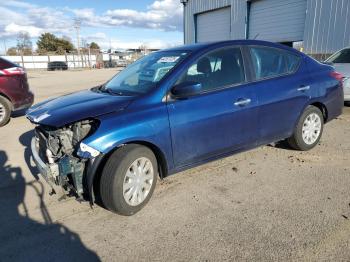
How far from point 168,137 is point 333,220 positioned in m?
1.81

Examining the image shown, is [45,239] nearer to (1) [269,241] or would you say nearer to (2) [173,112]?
(2) [173,112]

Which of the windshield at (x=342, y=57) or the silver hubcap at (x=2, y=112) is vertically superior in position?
the windshield at (x=342, y=57)

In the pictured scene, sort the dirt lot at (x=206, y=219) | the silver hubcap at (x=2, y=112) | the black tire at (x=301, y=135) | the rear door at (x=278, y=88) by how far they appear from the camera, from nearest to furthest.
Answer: the dirt lot at (x=206, y=219)
the rear door at (x=278, y=88)
the black tire at (x=301, y=135)
the silver hubcap at (x=2, y=112)

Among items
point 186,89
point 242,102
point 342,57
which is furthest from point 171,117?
point 342,57

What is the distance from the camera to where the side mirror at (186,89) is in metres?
3.61

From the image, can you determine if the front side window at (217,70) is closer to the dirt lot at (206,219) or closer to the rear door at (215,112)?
the rear door at (215,112)

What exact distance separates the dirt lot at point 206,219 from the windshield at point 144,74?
1.25 meters

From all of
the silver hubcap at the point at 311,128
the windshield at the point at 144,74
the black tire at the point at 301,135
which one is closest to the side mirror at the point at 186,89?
the windshield at the point at 144,74

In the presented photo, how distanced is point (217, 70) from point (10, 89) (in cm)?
565

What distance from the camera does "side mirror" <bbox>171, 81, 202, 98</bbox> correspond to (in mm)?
3613

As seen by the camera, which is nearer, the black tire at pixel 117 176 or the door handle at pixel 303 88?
the black tire at pixel 117 176

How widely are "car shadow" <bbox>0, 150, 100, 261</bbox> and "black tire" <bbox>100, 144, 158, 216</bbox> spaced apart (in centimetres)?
46

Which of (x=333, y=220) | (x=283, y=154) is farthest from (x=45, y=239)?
(x=283, y=154)

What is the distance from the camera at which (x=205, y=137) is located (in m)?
3.91
